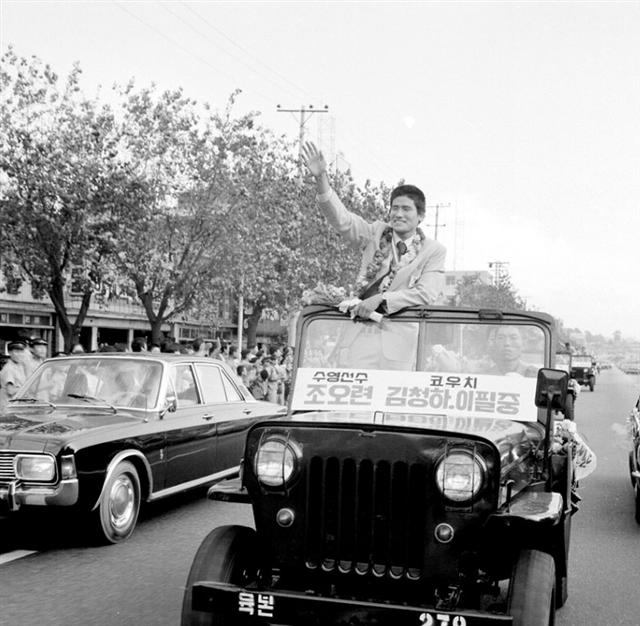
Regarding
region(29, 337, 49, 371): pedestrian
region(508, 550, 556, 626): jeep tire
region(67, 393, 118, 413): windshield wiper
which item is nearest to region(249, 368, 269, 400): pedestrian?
region(29, 337, 49, 371): pedestrian

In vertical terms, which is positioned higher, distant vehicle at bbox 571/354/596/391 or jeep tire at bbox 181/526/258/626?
distant vehicle at bbox 571/354/596/391

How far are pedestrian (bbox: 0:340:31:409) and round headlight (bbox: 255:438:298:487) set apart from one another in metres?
7.58

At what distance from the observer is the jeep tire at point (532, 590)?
341 centimetres

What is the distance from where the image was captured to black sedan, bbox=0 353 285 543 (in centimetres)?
639

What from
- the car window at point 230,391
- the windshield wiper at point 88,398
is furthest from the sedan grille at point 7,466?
the car window at point 230,391

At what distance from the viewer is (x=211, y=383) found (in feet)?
30.1

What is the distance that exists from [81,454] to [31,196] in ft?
38.3

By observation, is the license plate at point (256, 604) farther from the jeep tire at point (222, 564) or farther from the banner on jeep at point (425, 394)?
the banner on jeep at point (425, 394)

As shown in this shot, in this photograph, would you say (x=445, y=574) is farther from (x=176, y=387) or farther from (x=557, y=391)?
(x=176, y=387)

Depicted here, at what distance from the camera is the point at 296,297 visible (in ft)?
108

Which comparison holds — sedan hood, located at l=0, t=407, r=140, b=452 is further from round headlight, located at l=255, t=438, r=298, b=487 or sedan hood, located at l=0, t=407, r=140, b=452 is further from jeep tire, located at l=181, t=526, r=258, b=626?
round headlight, located at l=255, t=438, r=298, b=487

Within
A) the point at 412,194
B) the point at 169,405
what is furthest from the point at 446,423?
the point at 169,405

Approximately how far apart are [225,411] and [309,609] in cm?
572

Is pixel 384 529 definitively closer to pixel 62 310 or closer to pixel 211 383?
pixel 211 383
